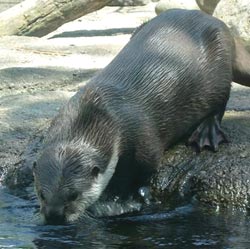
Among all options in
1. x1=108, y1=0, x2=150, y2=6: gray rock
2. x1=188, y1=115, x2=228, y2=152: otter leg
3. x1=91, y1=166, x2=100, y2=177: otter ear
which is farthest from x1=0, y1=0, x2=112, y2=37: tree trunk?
x1=91, y1=166, x2=100, y2=177: otter ear

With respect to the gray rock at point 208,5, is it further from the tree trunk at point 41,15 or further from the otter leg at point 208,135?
the otter leg at point 208,135

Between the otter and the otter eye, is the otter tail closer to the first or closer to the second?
the otter

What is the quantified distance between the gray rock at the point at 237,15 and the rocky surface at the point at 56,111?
1.02 meters

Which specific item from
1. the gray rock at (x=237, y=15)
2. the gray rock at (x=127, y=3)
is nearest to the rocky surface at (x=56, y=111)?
the gray rock at (x=237, y=15)

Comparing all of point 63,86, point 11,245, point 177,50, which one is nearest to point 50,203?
point 11,245

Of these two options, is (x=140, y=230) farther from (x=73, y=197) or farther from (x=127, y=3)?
(x=127, y=3)

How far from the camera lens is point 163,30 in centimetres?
471

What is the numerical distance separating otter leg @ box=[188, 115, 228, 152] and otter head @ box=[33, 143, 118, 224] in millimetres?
810

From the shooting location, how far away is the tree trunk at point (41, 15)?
9.21m

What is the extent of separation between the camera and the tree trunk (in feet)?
30.2

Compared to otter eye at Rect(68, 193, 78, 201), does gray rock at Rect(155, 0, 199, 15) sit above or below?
below

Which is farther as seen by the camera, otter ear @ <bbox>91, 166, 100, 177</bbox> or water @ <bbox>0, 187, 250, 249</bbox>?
otter ear @ <bbox>91, 166, 100, 177</bbox>

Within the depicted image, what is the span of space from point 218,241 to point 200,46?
4.49 ft

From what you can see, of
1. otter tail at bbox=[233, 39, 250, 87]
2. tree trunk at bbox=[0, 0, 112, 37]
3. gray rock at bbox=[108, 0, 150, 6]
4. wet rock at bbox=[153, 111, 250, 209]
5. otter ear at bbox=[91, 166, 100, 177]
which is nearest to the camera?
otter ear at bbox=[91, 166, 100, 177]
